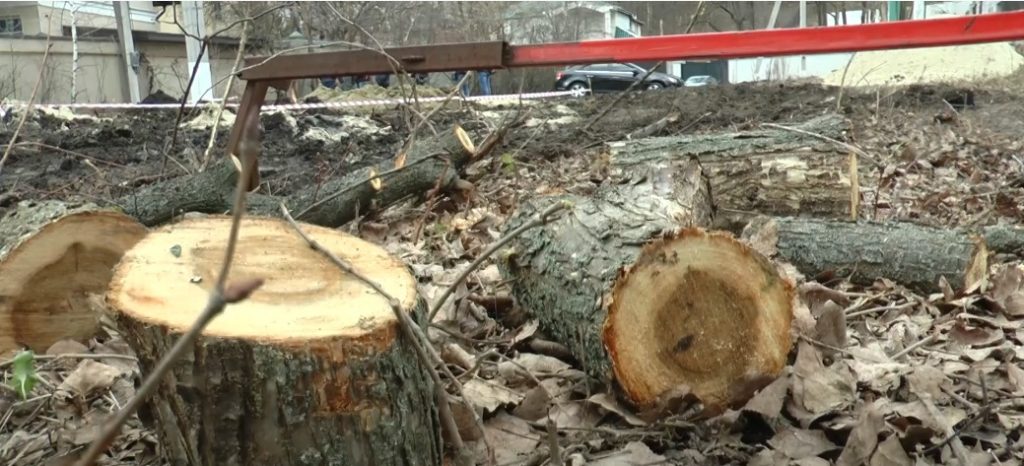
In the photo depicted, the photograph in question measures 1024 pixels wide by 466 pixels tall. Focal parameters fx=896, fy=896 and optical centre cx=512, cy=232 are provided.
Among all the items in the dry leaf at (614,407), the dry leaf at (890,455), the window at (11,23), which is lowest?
the dry leaf at (890,455)

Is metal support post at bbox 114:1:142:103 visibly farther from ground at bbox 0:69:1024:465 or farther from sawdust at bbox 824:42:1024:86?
sawdust at bbox 824:42:1024:86

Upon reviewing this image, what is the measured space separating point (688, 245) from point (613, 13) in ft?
85.0

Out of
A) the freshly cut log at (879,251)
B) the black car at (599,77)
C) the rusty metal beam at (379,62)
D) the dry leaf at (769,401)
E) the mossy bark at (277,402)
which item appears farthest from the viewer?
the black car at (599,77)

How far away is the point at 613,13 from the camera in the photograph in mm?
27297

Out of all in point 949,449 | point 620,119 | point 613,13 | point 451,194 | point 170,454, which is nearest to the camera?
point 170,454

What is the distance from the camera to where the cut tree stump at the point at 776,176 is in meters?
4.27

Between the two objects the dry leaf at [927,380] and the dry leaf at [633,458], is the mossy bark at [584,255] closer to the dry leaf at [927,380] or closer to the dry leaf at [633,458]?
the dry leaf at [633,458]

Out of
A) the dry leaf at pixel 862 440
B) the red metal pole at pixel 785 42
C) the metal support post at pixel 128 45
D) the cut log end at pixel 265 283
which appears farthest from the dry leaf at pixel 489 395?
the metal support post at pixel 128 45

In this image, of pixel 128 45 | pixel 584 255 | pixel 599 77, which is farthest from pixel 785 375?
pixel 599 77

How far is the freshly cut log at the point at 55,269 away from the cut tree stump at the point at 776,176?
7.49ft

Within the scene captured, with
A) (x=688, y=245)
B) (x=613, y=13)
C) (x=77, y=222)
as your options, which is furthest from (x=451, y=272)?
(x=613, y=13)

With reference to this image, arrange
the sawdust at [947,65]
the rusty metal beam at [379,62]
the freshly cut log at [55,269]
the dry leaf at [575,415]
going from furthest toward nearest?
the sawdust at [947,65] → the rusty metal beam at [379,62] → the freshly cut log at [55,269] → the dry leaf at [575,415]

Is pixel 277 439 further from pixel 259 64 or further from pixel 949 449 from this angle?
pixel 259 64

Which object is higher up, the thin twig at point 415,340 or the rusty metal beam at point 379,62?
the rusty metal beam at point 379,62
